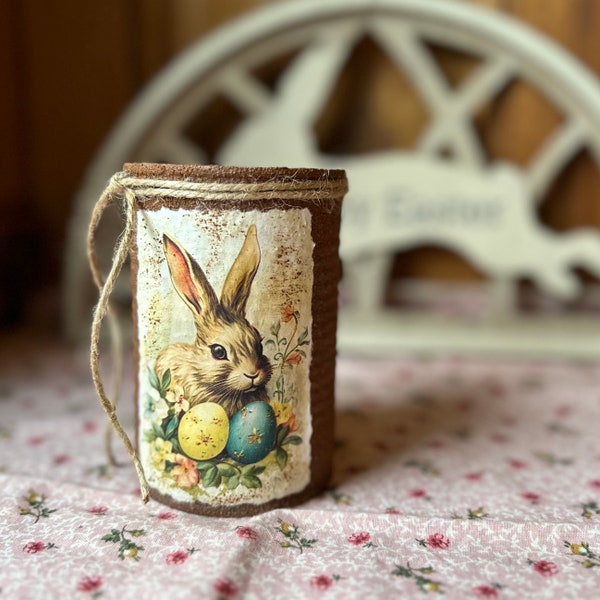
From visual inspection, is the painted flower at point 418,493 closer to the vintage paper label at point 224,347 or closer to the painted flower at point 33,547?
the vintage paper label at point 224,347

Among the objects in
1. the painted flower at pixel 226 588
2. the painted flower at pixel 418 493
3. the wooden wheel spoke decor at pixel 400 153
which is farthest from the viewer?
the wooden wheel spoke decor at pixel 400 153

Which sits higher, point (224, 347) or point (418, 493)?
point (224, 347)

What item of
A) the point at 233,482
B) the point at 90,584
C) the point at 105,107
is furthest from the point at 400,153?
the point at 90,584

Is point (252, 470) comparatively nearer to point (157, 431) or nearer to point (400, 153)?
point (157, 431)

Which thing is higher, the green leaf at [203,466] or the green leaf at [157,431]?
the green leaf at [157,431]

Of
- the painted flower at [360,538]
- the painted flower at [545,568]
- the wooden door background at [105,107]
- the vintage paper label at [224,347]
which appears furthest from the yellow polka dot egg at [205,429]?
the wooden door background at [105,107]

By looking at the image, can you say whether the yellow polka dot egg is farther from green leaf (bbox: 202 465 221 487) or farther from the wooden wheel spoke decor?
the wooden wheel spoke decor

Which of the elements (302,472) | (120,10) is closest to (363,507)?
(302,472)
